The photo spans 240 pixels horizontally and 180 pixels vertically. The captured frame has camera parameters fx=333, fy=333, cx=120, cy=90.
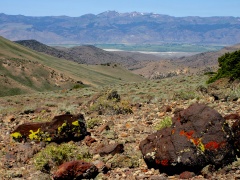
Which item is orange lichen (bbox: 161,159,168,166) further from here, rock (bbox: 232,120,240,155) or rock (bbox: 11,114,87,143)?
rock (bbox: 11,114,87,143)

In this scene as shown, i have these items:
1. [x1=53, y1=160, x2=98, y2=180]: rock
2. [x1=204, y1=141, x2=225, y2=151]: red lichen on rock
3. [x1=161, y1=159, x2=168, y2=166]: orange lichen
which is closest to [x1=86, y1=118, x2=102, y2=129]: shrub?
[x1=53, y1=160, x2=98, y2=180]: rock

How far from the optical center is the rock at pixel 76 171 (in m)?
7.95

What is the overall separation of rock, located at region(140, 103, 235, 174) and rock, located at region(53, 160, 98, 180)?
135cm

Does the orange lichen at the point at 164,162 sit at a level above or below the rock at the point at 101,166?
above

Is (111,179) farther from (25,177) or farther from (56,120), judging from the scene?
(56,120)

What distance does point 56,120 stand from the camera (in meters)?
10.9

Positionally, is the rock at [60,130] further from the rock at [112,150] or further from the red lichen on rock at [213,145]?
the red lichen on rock at [213,145]

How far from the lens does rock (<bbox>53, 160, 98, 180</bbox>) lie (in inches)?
313

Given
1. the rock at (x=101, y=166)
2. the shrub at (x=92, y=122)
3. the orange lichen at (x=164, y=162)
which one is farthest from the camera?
the shrub at (x=92, y=122)

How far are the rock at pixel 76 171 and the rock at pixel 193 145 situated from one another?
1350mm

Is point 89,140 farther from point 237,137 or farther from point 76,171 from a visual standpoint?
point 237,137

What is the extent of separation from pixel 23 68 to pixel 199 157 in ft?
274

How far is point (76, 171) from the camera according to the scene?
7.97 metres

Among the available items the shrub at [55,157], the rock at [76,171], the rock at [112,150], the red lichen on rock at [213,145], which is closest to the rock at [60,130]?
the shrub at [55,157]
